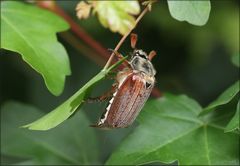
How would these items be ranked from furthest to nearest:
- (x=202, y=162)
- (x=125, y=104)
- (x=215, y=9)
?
(x=215, y=9) → (x=202, y=162) → (x=125, y=104)

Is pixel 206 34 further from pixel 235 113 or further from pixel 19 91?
pixel 235 113

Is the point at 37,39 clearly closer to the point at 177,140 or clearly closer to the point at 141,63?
the point at 141,63

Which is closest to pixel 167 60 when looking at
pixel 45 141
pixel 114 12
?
pixel 45 141

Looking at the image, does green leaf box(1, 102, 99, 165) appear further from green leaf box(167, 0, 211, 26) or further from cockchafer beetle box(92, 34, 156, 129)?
green leaf box(167, 0, 211, 26)

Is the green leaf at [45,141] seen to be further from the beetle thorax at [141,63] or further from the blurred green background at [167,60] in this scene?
the beetle thorax at [141,63]

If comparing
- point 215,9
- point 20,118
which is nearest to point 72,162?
point 20,118

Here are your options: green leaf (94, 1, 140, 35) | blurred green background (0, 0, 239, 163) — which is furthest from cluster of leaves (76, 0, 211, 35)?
blurred green background (0, 0, 239, 163)

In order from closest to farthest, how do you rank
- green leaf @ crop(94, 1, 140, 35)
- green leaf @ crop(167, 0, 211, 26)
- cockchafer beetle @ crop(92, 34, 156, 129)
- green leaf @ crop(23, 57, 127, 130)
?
1. green leaf @ crop(23, 57, 127, 130)
2. cockchafer beetle @ crop(92, 34, 156, 129)
3. green leaf @ crop(167, 0, 211, 26)
4. green leaf @ crop(94, 1, 140, 35)
